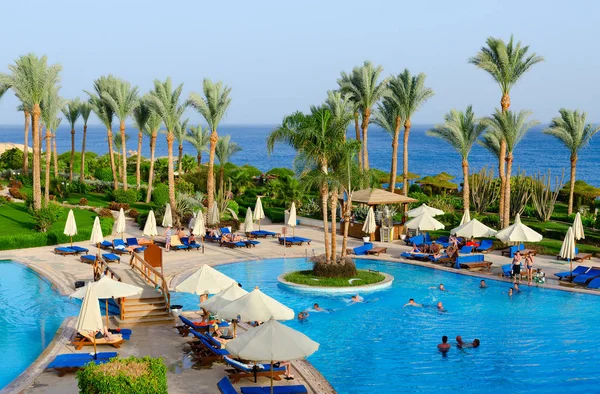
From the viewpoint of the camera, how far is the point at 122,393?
38.0 ft

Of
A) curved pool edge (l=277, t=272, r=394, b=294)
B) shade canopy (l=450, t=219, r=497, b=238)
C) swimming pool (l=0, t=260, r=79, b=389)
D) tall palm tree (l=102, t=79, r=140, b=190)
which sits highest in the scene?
tall palm tree (l=102, t=79, r=140, b=190)

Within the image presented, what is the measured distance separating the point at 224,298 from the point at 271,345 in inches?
183

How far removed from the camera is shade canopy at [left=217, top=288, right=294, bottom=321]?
→ 57.8 feet

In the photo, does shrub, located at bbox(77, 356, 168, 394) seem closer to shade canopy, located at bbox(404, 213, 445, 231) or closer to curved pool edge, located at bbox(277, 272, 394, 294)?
curved pool edge, located at bbox(277, 272, 394, 294)

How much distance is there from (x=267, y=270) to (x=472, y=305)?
9856 millimetres

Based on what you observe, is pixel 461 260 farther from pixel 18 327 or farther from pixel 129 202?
pixel 129 202

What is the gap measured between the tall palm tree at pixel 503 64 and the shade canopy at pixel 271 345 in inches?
979

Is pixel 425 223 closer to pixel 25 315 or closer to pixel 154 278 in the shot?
pixel 154 278

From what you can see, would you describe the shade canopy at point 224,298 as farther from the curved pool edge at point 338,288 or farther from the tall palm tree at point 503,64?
the tall palm tree at point 503,64

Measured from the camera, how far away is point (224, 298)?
1881cm

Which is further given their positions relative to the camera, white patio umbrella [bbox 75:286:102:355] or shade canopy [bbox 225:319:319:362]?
white patio umbrella [bbox 75:286:102:355]

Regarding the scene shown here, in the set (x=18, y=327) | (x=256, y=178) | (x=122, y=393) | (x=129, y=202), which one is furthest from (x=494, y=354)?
(x=256, y=178)

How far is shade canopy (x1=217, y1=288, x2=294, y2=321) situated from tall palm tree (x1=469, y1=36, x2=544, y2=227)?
72.9ft

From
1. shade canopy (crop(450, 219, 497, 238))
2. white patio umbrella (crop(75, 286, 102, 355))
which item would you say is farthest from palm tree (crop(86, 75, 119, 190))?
white patio umbrella (crop(75, 286, 102, 355))
